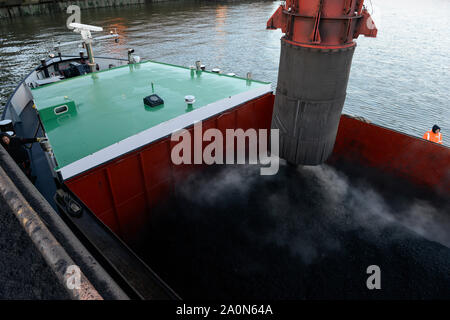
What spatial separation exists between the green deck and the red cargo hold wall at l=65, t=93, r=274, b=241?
30.0 inches

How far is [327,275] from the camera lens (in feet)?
30.6

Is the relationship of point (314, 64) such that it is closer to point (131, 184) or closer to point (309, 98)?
point (309, 98)

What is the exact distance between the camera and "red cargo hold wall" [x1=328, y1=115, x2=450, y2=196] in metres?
10.9

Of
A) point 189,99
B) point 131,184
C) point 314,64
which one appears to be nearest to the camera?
point 314,64

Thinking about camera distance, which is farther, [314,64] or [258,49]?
[258,49]

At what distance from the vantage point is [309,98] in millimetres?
8891

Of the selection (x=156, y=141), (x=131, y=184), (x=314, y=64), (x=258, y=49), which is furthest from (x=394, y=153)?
(x=258, y=49)

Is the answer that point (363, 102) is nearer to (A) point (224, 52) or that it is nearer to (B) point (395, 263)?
(B) point (395, 263)

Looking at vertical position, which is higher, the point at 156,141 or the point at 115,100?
the point at 115,100

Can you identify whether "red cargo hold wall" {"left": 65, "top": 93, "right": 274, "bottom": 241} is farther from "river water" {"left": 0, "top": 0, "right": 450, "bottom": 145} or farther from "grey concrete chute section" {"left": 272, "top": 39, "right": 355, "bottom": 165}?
"river water" {"left": 0, "top": 0, "right": 450, "bottom": 145}

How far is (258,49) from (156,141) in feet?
121

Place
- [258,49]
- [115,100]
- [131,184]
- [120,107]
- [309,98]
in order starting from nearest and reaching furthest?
[309,98] → [131,184] → [120,107] → [115,100] → [258,49]

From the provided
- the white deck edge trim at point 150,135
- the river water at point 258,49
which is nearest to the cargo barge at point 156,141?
the white deck edge trim at point 150,135
